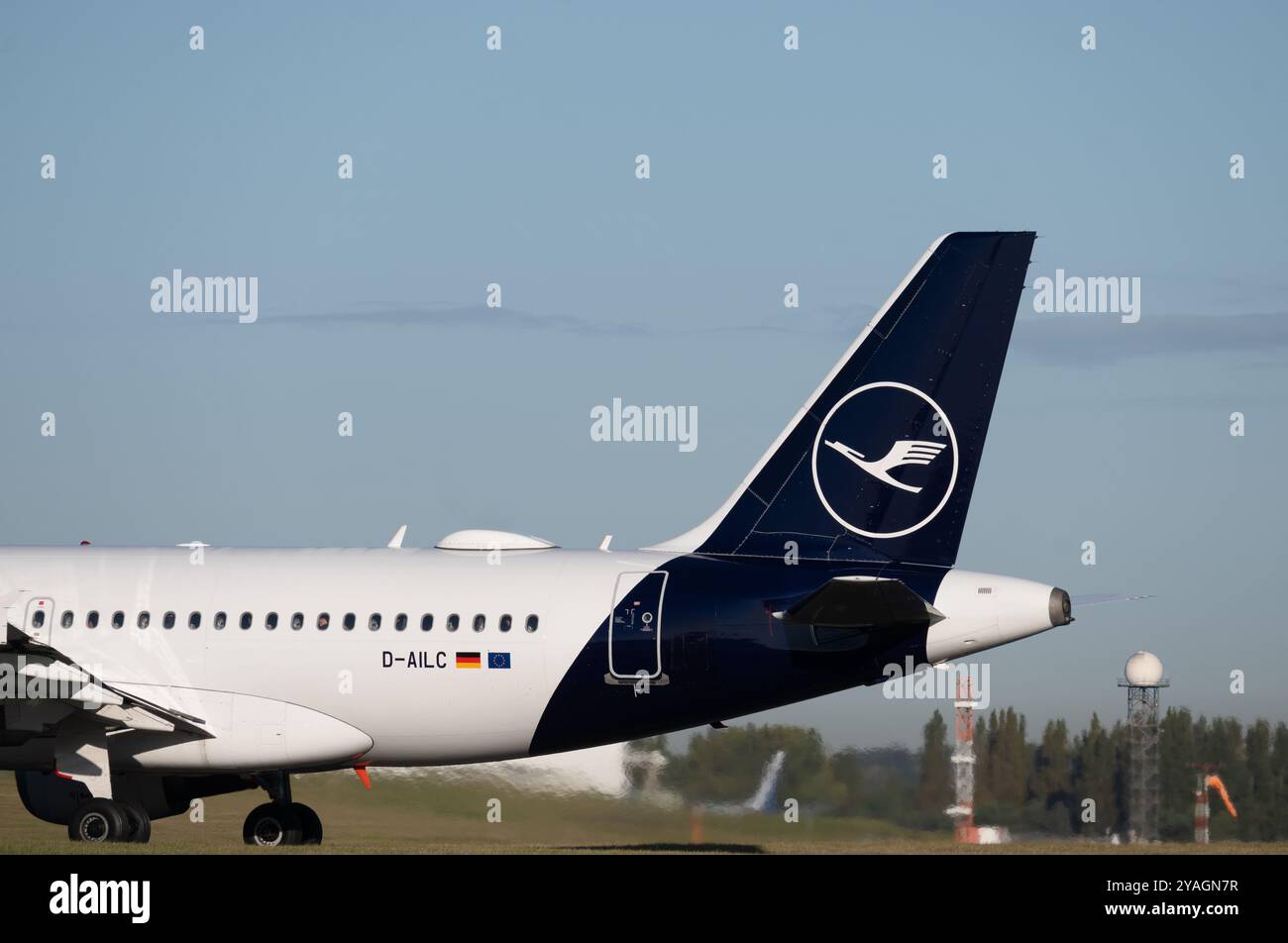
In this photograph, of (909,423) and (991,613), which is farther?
(909,423)

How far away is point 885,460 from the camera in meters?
29.7

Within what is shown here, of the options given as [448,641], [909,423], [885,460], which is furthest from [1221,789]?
[448,641]

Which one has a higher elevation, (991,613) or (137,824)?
(991,613)

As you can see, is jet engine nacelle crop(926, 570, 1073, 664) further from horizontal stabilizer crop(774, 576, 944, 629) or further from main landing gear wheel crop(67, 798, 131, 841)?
main landing gear wheel crop(67, 798, 131, 841)

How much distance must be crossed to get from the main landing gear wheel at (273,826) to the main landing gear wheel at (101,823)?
306 centimetres

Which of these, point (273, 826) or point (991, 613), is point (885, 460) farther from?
point (273, 826)

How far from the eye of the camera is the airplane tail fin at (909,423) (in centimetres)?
2944

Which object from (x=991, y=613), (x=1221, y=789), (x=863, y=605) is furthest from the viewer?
(x=1221, y=789)

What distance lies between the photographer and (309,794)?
36.8 m

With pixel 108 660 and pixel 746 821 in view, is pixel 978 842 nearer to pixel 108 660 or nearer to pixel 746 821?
pixel 746 821

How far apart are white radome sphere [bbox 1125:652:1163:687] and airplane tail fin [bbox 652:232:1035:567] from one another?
20.6 metres

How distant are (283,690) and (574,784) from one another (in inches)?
266

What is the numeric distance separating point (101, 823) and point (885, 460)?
1428 cm

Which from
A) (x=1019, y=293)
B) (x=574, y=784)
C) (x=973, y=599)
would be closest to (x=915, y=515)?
(x=973, y=599)
